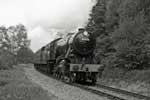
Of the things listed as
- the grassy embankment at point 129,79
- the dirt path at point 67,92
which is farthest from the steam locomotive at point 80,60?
the grassy embankment at point 129,79

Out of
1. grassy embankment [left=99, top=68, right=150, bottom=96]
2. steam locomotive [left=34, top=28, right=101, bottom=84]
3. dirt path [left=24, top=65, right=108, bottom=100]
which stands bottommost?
dirt path [left=24, top=65, right=108, bottom=100]

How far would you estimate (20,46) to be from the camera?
88.4 meters

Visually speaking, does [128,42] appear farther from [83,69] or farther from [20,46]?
[20,46]

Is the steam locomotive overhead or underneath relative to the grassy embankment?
overhead

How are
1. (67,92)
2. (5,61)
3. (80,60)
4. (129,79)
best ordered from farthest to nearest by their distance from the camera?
(5,61) → (80,60) → (129,79) → (67,92)

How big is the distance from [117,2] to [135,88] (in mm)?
13662

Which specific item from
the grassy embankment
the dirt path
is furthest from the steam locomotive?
the grassy embankment

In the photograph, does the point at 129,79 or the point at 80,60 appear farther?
the point at 80,60

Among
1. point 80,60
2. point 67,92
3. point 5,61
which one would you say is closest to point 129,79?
point 80,60

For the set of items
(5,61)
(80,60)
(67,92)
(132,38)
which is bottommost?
(67,92)

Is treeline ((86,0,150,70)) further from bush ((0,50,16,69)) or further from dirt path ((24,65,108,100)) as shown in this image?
bush ((0,50,16,69))

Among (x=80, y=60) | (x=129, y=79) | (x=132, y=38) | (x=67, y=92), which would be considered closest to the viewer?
(x=67, y=92)

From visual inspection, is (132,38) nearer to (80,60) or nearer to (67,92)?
(80,60)

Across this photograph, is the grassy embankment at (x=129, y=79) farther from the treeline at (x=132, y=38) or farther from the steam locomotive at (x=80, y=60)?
the steam locomotive at (x=80, y=60)
